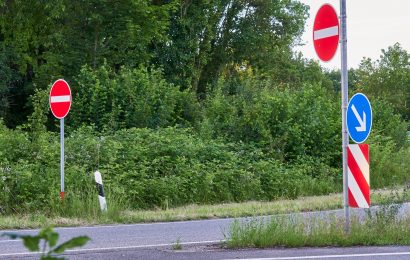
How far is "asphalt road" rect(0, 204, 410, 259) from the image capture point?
8977 mm

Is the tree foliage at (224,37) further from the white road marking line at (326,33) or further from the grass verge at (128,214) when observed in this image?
the white road marking line at (326,33)

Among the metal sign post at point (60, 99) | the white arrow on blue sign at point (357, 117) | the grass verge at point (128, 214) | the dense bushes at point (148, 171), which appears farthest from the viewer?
the dense bushes at point (148, 171)

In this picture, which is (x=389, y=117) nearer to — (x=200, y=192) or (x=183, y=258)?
(x=200, y=192)

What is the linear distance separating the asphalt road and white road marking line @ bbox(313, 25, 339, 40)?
9.82 feet

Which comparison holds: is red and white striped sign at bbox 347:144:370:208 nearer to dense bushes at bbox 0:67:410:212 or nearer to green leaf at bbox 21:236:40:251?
dense bushes at bbox 0:67:410:212

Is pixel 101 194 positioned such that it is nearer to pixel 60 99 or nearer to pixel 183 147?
pixel 60 99

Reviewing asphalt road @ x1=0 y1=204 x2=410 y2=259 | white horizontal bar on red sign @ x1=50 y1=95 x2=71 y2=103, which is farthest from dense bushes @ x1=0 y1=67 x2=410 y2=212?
asphalt road @ x1=0 y1=204 x2=410 y2=259

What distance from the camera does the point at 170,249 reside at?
32.1ft

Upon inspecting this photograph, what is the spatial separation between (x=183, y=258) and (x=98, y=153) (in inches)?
396

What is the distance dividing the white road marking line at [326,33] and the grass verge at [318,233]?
271 centimetres

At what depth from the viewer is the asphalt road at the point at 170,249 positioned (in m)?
8.98

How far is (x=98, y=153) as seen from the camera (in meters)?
18.6

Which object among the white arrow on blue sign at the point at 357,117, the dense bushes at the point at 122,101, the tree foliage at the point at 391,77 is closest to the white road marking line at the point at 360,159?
the white arrow on blue sign at the point at 357,117

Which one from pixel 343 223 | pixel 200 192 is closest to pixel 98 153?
pixel 200 192
